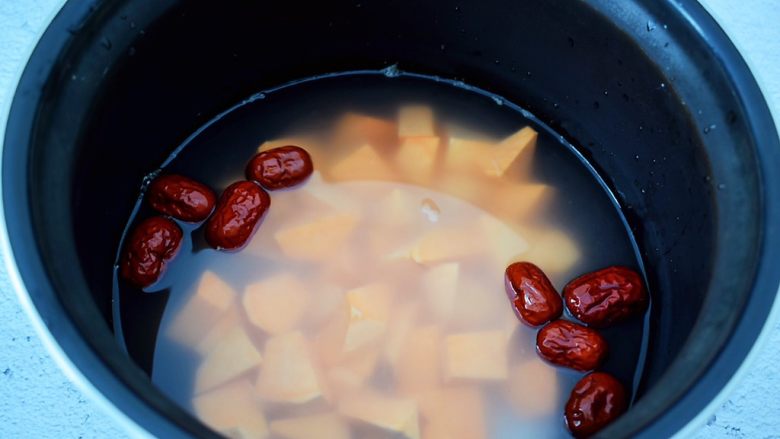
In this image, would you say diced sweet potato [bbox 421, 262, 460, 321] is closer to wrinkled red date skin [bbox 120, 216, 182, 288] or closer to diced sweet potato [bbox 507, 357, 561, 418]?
diced sweet potato [bbox 507, 357, 561, 418]

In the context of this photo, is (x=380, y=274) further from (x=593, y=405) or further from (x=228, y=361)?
(x=593, y=405)

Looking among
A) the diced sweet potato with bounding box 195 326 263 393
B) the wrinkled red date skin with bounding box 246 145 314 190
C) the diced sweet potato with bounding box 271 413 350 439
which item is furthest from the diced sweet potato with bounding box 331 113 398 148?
the diced sweet potato with bounding box 271 413 350 439

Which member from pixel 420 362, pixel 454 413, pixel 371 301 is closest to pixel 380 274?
pixel 371 301

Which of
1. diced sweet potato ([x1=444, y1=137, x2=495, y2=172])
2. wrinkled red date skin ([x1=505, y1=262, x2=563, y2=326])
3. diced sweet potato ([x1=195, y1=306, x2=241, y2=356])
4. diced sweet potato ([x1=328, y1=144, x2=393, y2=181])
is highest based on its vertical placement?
diced sweet potato ([x1=328, y1=144, x2=393, y2=181])

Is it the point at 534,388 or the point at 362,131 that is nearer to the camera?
the point at 534,388

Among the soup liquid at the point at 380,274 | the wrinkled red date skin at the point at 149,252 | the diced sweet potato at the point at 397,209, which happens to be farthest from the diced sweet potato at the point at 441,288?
the wrinkled red date skin at the point at 149,252

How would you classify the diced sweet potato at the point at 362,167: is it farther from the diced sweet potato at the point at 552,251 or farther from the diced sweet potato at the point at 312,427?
the diced sweet potato at the point at 312,427

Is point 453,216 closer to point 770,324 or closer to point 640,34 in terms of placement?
point 640,34
